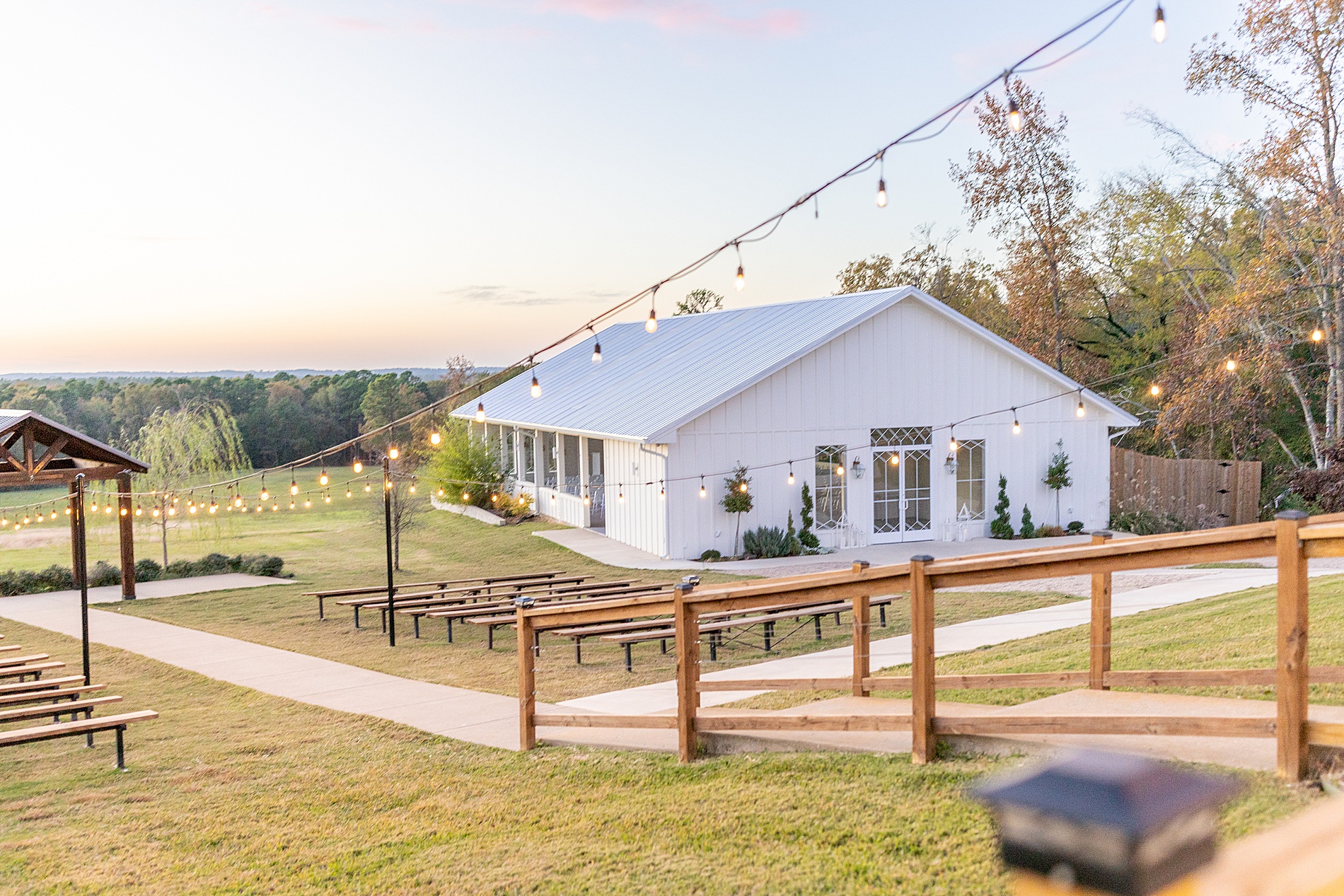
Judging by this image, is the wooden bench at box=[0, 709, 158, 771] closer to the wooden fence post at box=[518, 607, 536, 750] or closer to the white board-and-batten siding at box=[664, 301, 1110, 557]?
the wooden fence post at box=[518, 607, 536, 750]

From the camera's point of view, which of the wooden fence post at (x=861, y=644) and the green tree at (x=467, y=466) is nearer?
the wooden fence post at (x=861, y=644)

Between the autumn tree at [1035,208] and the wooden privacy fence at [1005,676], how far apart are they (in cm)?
3213

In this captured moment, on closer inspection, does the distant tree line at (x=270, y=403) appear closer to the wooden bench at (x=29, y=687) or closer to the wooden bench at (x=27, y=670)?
the wooden bench at (x=27, y=670)

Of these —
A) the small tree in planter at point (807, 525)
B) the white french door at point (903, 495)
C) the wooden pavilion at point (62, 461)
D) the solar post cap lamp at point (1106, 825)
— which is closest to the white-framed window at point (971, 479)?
the white french door at point (903, 495)

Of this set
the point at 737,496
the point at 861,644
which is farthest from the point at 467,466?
the point at 861,644

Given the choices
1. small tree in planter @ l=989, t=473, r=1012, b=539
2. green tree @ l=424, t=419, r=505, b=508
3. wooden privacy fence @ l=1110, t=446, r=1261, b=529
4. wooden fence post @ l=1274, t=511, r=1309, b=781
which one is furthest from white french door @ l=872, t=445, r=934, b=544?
wooden fence post @ l=1274, t=511, r=1309, b=781

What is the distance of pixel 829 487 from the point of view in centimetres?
2316

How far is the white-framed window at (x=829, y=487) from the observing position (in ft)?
75.6

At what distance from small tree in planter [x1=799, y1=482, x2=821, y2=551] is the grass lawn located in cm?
1463

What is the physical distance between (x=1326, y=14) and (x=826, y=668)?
19.0 metres

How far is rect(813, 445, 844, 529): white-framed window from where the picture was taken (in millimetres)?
23031

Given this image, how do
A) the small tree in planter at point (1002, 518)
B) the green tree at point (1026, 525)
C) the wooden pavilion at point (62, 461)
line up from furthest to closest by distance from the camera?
the green tree at point (1026, 525) < the small tree in planter at point (1002, 518) < the wooden pavilion at point (62, 461)

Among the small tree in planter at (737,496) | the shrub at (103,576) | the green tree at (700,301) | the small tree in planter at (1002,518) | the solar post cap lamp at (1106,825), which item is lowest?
the shrub at (103,576)

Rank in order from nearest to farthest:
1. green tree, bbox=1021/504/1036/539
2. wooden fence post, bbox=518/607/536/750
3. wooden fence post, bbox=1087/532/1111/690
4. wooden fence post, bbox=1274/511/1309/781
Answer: wooden fence post, bbox=1274/511/1309/781 < wooden fence post, bbox=1087/532/1111/690 < wooden fence post, bbox=518/607/536/750 < green tree, bbox=1021/504/1036/539
